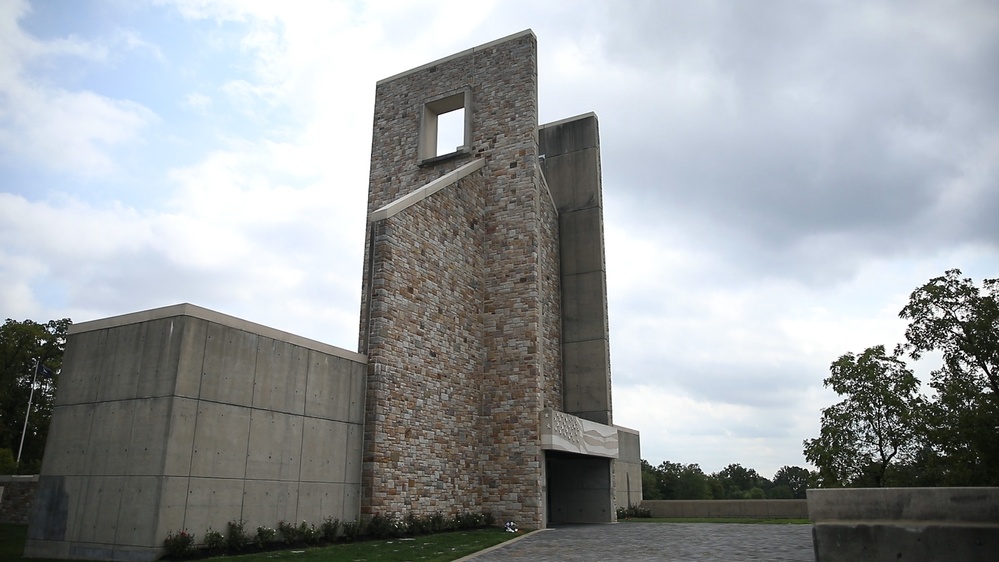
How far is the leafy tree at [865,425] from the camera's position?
2106 centimetres

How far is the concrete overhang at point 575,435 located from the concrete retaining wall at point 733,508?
25.3 feet

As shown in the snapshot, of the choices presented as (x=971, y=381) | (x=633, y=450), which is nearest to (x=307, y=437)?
(x=971, y=381)

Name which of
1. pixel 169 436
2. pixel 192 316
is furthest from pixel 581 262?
pixel 169 436

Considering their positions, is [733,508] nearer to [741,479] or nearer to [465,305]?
[465,305]

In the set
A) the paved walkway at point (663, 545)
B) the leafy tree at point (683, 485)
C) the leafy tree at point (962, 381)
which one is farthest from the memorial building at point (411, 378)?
the leafy tree at point (683, 485)

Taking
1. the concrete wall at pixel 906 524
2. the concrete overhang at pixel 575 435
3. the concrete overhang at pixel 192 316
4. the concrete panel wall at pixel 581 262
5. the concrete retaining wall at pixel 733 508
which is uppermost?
the concrete panel wall at pixel 581 262

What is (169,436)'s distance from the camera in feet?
38.1

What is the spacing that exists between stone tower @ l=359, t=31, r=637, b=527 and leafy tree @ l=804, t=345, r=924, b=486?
23.2ft

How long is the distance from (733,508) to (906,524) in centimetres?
2211

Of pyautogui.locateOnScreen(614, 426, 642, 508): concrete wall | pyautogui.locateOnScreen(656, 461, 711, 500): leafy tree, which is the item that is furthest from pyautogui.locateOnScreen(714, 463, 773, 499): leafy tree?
pyautogui.locateOnScreen(614, 426, 642, 508): concrete wall

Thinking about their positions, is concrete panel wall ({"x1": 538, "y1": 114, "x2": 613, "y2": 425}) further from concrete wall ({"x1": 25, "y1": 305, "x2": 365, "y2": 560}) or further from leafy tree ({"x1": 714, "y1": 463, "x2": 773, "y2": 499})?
leafy tree ({"x1": 714, "y1": 463, "x2": 773, "y2": 499})

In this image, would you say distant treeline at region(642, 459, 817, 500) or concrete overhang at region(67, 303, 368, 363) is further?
distant treeline at region(642, 459, 817, 500)

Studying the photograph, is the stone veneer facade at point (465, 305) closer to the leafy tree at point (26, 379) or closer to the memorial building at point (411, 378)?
the memorial building at point (411, 378)

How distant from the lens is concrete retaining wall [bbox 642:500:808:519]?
2700cm
